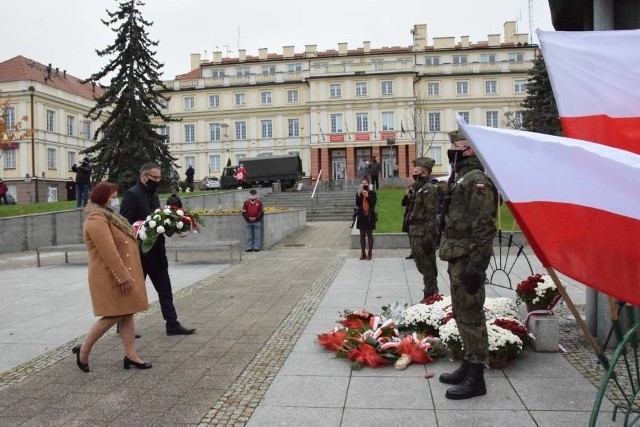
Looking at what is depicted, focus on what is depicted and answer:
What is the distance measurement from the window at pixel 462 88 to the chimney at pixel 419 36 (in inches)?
365

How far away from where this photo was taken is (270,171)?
156 ft

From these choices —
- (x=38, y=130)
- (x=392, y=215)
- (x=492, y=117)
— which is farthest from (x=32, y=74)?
(x=492, y=117)

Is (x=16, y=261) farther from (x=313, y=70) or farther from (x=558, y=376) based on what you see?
(x=313, y=70)

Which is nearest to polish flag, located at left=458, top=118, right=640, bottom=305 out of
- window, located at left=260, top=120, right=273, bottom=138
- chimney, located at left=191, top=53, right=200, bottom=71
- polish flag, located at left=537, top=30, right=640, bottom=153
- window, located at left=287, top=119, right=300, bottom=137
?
polish flag, located at left=537, top=30, right=640, bottom=153

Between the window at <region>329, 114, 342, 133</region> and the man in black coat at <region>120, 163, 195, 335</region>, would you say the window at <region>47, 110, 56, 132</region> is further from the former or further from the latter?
the man in black coat at <region>120, 163, 195, 335</region>

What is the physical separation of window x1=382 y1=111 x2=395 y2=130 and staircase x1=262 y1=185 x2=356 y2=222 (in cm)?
2751

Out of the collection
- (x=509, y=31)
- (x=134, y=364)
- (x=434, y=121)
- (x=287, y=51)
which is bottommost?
(x=134, y=364)

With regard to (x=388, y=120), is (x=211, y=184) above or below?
below

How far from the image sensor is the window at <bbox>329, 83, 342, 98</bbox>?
214 ft

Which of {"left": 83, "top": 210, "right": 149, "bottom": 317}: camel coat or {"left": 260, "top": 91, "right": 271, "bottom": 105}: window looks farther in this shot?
{"left": 260, "top": 91, "right": 271, "bottom": 105}: window

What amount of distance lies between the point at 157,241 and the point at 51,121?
5733 centimetres

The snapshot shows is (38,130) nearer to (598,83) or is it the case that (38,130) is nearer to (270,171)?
(270,171)

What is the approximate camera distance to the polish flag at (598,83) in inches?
187

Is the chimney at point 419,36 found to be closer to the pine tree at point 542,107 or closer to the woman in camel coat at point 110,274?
the pine tree at point 542,107
